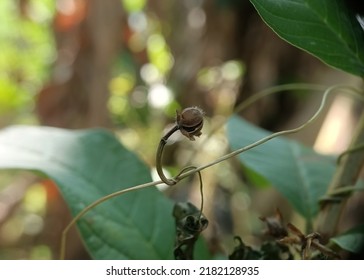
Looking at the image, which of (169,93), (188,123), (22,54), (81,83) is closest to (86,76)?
(81,83)

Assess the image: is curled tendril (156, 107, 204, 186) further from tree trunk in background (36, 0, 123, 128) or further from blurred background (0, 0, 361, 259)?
tree trunk in background (36, 0, 123, 128)

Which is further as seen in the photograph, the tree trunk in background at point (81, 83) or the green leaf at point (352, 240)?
the tree trunk in background at point (81, 83)

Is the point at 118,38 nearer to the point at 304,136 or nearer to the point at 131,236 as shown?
the point at 304,136

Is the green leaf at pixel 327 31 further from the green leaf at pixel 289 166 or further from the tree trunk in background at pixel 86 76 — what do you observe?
the tree trunk in background at pixel 86 76

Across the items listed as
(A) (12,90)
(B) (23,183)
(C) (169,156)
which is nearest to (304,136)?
(C) (169,156)

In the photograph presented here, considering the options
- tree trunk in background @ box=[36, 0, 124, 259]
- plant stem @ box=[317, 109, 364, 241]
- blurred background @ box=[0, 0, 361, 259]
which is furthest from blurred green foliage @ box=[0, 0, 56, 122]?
plant stem @ box=[317, 109, 364, 241]

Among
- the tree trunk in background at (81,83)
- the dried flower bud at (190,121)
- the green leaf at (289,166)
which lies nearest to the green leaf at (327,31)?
the dried flower bud at (190,121)
